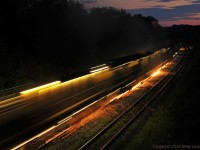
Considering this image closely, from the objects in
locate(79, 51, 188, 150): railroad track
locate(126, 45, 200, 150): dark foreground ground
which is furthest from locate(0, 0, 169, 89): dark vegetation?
locate(126, 45, 200, 150): dark foreground ground

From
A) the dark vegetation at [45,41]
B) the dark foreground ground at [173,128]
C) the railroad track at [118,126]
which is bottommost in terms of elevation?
the railroad track at [118,126]

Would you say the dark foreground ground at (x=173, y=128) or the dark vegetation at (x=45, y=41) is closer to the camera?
the dark foreground ground at (x=173, y=128)

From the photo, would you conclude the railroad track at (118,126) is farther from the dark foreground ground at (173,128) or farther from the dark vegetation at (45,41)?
the dark vegetation at (45,41)

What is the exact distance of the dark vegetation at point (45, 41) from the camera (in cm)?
3105

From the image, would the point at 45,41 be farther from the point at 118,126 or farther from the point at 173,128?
the point at 173,128

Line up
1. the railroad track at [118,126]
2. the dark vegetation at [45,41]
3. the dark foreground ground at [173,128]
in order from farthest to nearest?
the dark vegetation at [45,41] → the railroad track at [118,126] → the dark foreground ground at [173,128]

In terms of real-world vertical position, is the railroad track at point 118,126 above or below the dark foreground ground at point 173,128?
below

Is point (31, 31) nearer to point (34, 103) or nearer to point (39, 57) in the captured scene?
point (39, 57)

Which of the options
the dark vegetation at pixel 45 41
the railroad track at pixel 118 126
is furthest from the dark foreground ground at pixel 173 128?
the dark vegetation at pixel 45 41

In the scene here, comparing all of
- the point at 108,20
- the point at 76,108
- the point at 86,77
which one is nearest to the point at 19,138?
the point at 76,108

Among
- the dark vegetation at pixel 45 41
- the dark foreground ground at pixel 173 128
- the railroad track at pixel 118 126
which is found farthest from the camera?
the dark vegetation at pixel 45 41

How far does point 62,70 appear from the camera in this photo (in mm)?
38938

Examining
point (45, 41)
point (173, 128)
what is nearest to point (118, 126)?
point (173, 128)

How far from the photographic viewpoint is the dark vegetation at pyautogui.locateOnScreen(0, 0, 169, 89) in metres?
31.0
